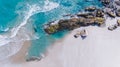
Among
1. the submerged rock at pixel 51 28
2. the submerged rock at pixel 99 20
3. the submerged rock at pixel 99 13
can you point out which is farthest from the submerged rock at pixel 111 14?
the submerged rock at pixel 51 28

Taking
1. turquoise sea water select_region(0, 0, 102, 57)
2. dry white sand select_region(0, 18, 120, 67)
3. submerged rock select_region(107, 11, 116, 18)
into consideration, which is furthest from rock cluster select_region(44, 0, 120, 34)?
dry white sand select_region(0, 18, 120, 67)

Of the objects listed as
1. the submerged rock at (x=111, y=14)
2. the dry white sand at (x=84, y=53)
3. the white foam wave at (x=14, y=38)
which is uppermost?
the submerged rock at (x=111, y=14)

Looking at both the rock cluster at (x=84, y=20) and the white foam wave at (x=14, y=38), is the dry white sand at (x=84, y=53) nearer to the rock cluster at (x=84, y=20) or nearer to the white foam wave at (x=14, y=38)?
the white foam wave at (x=14, y=38)

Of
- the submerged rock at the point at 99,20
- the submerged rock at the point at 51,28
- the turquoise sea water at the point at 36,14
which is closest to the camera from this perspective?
the turquoise sea water at the point at 36,14

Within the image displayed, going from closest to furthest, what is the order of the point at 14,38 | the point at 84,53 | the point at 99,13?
the point at 84,53 < the point at 14,38 < the point at 99,13

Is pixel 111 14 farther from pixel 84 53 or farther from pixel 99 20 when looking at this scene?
pixel 84 53

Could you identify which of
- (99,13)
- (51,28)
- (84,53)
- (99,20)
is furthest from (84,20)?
(84,53)

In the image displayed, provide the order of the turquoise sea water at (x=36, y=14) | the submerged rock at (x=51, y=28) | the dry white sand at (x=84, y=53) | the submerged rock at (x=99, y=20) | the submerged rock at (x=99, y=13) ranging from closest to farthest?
the dry white sand at (x=84, y=53) < the turquoise sea water at (x=36, y=14) < the submerged rock at (x=51, y=28) < the submerged rock at (x=99, y=20) < the submerged rock at (x=99, y=13)
